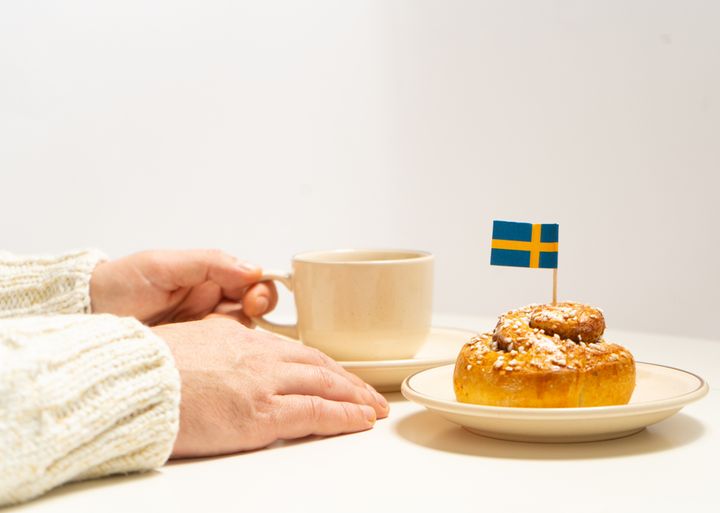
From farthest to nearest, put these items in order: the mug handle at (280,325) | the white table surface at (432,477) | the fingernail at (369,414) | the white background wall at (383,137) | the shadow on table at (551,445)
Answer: the white background wall at (383,137), the mug handle at (280,325), the fingernail at (369,414), the shadow on table at (551,445), the white table surface at (432,477)

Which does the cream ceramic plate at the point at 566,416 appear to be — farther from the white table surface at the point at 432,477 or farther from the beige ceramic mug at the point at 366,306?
the beige ceramic mug at the point at 366,306

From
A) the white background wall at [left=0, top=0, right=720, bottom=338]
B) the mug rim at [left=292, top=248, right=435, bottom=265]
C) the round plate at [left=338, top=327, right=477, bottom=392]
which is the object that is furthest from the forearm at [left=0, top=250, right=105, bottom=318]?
the white background wall at [left=0, top=0, right=720, bottom=338]

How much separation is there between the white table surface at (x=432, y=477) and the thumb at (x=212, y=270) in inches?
19.0

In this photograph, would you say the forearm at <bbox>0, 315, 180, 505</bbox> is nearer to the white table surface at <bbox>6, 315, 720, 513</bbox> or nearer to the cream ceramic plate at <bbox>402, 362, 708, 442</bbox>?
the white table surface at <bbox>6, 315, 720, 513</bbox>

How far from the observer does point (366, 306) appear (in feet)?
3.55

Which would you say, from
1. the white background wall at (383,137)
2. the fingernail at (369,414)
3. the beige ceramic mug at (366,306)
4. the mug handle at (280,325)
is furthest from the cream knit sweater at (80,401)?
the white background wall at (383,137)

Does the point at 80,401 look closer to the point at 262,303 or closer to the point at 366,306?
the point at 366,306

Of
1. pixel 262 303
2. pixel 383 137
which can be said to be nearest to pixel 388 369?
pixel 262 303

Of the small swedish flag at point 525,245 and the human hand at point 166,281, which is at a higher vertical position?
the small swedish flag at point 525,245

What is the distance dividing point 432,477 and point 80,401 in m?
0.28

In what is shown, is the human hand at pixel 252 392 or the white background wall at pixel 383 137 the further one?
the white background wall at pixel 383 137

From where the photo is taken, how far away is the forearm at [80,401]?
0.67 metres

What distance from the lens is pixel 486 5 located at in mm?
2467

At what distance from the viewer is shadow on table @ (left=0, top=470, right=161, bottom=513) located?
0.69 meters
